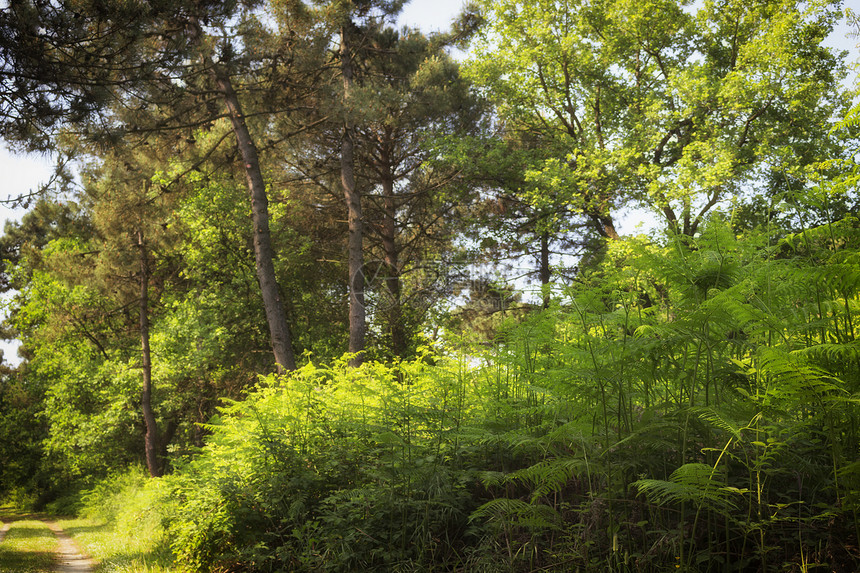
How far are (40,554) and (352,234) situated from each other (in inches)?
325

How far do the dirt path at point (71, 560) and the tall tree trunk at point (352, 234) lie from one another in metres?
5.83

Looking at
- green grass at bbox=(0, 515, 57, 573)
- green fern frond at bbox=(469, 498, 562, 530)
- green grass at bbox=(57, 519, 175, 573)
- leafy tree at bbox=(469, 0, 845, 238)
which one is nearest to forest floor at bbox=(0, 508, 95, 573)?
green grass at bbox=(0, 515, 57, 573)

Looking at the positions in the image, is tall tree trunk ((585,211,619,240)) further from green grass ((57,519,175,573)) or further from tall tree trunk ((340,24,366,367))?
green grass ((57,519,175,573))

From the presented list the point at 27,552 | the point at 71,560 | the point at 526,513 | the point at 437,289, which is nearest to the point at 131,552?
the point at 71,560

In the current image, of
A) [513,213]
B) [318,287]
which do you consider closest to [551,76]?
[513,213]

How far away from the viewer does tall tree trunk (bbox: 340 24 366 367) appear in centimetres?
1306

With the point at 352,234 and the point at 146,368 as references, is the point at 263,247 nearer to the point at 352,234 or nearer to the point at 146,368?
the point at 352,234

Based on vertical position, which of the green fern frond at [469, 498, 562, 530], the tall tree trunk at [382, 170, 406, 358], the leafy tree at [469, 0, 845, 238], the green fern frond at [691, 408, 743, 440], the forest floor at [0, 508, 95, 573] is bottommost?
the forest floor at [0, 508, 95, 573]

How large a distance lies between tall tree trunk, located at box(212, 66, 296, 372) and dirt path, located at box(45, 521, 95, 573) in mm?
4270

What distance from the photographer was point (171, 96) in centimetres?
1009

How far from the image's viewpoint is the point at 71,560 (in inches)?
341

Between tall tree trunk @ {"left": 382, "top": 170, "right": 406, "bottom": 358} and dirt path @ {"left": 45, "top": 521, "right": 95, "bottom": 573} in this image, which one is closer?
dirt path @ {"left": 45, "top": 521, "right": 95, "bottom": 573}

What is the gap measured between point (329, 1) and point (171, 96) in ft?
17.3

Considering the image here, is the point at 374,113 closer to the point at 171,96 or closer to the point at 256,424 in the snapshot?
the point at 171,96
